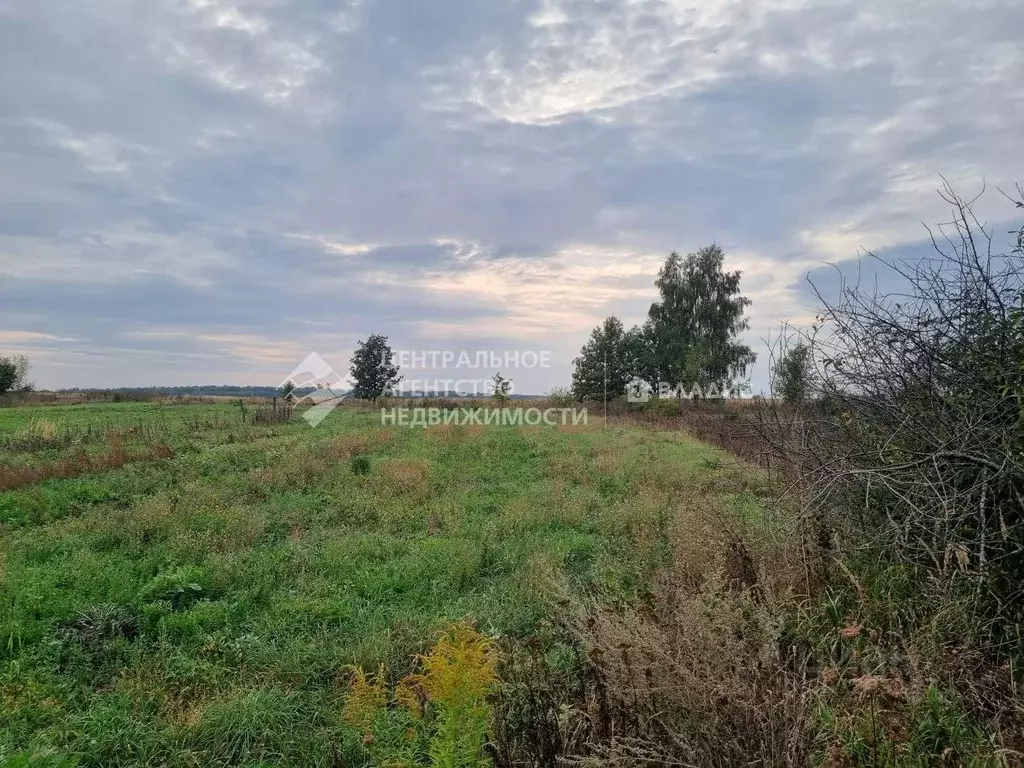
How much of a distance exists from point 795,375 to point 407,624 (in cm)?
440

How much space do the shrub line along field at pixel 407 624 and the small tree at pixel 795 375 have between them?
4.07ft

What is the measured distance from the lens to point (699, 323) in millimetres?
36625

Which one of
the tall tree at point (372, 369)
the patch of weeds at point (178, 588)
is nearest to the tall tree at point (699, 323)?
the tall tree at point (372, 369)

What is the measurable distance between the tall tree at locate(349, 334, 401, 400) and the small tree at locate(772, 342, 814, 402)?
124 feet

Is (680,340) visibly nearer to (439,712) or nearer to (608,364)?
(608,364)

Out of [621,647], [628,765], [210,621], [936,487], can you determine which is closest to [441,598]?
[210,621]

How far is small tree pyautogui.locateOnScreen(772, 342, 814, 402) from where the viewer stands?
17.4 feet

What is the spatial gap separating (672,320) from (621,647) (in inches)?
1458

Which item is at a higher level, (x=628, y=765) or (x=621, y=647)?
(x=621, y=647)

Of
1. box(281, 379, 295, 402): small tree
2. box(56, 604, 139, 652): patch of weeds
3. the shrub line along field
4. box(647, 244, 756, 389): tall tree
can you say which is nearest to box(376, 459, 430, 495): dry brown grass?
the shrub line along field

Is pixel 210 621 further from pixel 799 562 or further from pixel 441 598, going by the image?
pixel 799 562

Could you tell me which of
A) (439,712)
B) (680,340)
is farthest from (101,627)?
(680,340)

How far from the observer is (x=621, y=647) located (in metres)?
2.67

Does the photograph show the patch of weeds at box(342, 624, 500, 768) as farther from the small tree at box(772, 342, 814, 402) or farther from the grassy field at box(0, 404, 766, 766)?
the small tree at box(772, 342, 814, 402)
